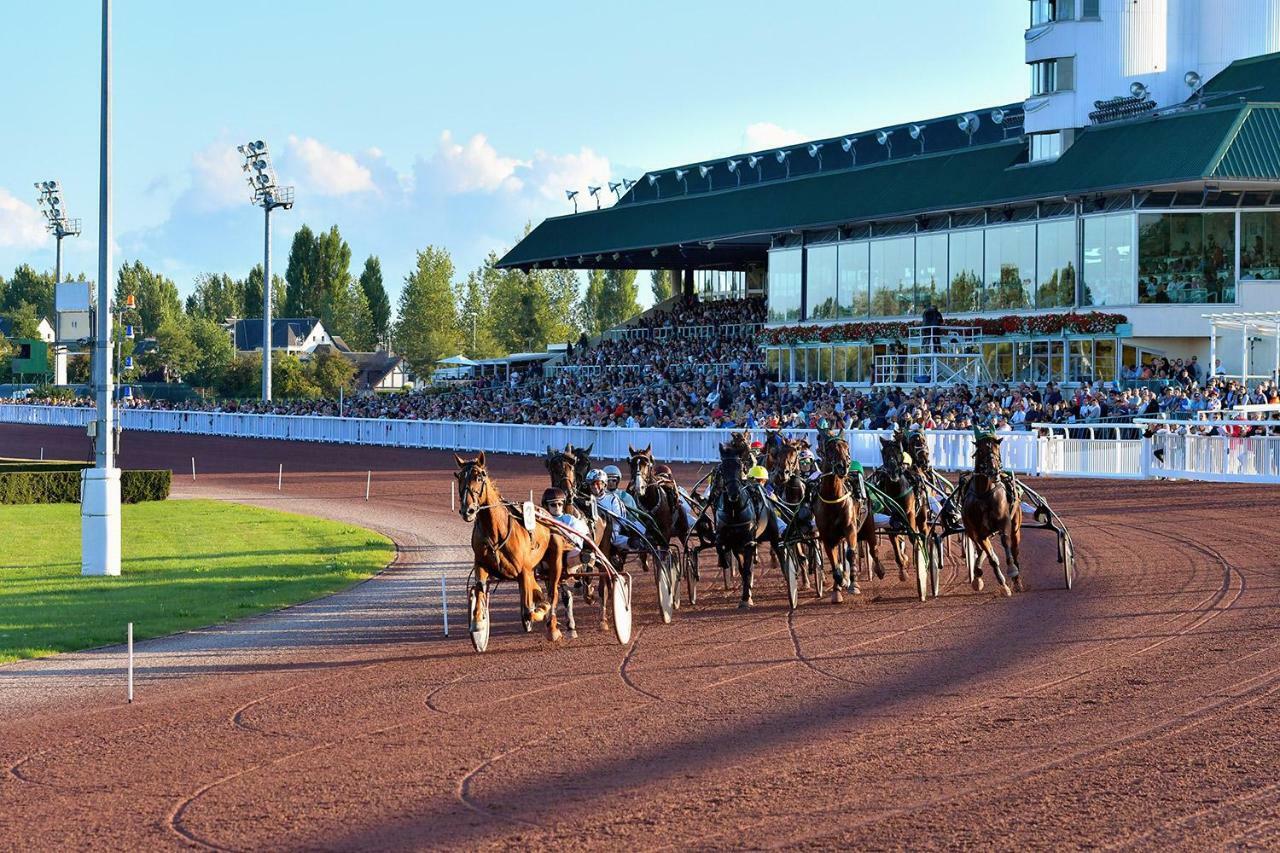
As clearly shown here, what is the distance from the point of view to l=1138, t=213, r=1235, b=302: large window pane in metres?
40.2

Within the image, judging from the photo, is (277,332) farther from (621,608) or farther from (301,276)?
(621,608)

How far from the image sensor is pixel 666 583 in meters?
14.7

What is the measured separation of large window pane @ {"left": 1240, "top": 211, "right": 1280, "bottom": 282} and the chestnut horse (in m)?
31.6

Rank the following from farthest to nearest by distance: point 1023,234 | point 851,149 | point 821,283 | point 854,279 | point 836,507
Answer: point 851,149
point 821,283
point 854,279
point 1023,234
point 836,507

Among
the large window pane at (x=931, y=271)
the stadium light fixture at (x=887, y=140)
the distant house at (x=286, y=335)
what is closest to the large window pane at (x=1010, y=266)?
the large window pane at (x=931, y=271)

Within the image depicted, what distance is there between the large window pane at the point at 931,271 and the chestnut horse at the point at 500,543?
3553 centimetres

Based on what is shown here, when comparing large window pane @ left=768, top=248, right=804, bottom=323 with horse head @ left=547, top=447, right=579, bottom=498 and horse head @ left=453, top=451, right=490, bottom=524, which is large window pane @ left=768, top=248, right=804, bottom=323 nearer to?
horse head @ left=547, top=447, right=579, bottom=498

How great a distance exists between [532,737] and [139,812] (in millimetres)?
2499

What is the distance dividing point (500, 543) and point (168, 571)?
8.80 meters

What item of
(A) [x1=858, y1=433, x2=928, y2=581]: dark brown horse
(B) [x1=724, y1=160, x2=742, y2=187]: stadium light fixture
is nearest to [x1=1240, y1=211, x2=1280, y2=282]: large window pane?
(B) [x1=724, y1=160, x2=742, y2=187]: stadium light fixture

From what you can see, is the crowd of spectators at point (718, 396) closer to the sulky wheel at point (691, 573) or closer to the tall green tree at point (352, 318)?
the sulky wheel at point (691, 573)

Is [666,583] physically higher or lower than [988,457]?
lower

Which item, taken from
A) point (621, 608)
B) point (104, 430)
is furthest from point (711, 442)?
point (621, 608)

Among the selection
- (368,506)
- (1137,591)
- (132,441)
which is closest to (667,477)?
(1137,591)
